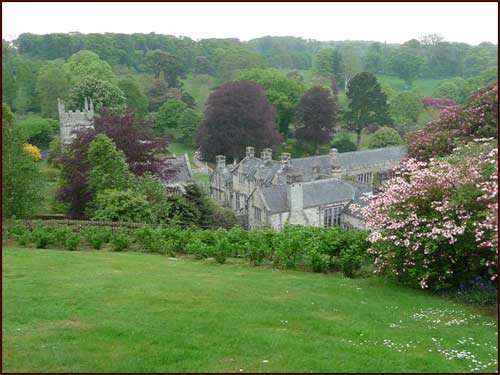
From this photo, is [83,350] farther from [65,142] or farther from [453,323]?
[65,142]

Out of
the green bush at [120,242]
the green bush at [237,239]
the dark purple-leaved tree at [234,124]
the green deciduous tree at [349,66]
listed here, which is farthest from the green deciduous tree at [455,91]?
the green bush at [120,242]

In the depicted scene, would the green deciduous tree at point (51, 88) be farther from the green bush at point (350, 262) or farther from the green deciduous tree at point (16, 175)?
the green bush at point (350, 262)

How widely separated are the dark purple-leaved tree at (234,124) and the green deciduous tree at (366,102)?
18.6 m

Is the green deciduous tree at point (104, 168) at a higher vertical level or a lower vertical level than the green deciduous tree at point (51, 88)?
lower

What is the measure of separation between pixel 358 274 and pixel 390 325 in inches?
283

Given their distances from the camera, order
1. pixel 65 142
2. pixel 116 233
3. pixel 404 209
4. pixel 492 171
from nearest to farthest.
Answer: pixel 492 171
pixel 404 209
pixel 116 233
pixel 65 142

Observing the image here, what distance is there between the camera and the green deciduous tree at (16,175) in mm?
20391

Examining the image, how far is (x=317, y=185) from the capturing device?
41.0 m

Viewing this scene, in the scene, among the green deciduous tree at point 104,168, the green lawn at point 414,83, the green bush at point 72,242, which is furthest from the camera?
the green lawn at point 414,83

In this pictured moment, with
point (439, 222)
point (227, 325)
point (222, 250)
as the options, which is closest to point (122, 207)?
point (222, 250)

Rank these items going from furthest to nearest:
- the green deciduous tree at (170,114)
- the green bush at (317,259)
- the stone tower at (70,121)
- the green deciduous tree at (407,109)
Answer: the green deciduous tree at (407,109)
the green deciduous tree at (170,114)
the stone tower at (70,121)
the green bush at (317,259)

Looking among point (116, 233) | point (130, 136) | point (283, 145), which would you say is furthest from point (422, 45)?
point (116, 233)

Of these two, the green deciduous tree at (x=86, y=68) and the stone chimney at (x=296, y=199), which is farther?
the green deciduous tree at (x=86, y=68)

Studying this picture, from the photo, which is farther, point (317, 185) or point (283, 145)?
point (283, 145)
